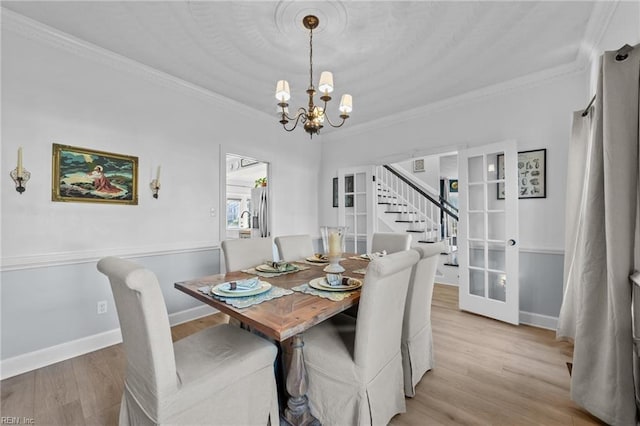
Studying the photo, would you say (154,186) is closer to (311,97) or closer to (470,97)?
(311,97)

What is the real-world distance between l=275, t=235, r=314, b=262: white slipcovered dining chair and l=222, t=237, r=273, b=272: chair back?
5.7 inches

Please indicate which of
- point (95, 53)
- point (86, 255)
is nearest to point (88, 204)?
point (86, 255)

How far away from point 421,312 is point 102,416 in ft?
6.83

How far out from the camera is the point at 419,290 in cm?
185

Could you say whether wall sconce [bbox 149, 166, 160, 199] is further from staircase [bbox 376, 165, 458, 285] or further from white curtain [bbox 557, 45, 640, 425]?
staircase [bbox 376, 165, 458, 285]

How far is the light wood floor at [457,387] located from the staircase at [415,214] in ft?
8.15

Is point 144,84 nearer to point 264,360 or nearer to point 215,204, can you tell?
point 215,204

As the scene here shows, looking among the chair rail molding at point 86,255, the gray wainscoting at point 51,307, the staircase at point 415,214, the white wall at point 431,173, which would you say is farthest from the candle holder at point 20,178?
the white wall at point 431,173

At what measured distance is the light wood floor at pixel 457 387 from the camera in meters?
1.59

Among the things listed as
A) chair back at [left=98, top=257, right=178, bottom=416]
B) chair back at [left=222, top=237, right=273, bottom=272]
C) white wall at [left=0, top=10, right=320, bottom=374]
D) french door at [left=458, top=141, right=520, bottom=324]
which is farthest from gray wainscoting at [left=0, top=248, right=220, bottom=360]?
french door at [left=458, top=141, right=520, bottom=324]

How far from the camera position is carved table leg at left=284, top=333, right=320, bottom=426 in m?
1.42

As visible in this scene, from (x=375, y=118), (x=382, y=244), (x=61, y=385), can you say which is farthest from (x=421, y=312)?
(x=375, y=118)

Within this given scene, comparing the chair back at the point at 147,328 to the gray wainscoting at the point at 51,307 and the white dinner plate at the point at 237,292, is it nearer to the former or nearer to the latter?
the white dinner plate at the point at 237,292

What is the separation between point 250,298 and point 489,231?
286cm
